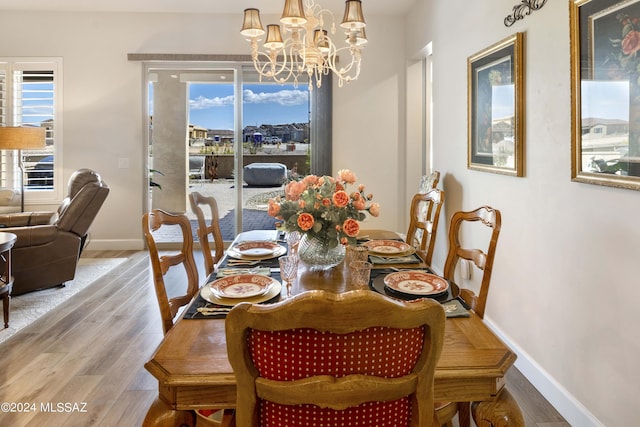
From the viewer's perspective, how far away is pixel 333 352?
87 cm

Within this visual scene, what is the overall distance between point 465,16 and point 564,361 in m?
2.56

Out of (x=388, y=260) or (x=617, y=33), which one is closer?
(x=617, y=33)

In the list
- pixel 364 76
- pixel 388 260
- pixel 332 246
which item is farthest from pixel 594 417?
pixel 364 76

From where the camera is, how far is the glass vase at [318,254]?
1959 millimetres

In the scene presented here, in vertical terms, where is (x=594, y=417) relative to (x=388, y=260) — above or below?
below


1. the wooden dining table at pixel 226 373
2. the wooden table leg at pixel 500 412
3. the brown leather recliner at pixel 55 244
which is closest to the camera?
the wooden dining table at pixel 226 373

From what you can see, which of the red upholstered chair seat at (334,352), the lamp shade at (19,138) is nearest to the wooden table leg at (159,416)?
the red upholstered chair seat at (334,352)

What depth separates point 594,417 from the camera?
1.94 m

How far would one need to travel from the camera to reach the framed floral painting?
1666mm

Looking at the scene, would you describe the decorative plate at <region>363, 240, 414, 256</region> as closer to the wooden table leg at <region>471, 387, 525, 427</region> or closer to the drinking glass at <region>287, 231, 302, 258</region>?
the drinking glass at <region>287, 231, 302, 258</region>

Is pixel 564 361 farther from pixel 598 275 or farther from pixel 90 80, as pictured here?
pixel 90 80

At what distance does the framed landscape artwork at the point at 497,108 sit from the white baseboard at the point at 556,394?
3.48 feet

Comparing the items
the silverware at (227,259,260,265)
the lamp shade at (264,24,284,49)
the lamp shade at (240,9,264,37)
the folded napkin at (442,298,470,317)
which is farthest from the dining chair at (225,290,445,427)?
the lamp shade at (264,24,284,49)

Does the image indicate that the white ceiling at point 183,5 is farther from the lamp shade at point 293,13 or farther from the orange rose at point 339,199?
the orange rose at point 339,199
